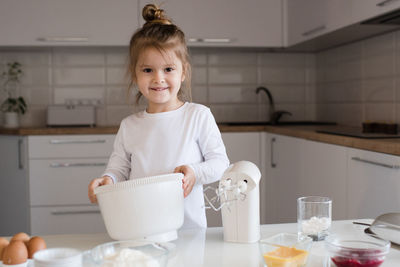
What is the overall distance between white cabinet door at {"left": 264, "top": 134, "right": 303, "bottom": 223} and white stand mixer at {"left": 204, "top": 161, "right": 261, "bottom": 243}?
1.73 m

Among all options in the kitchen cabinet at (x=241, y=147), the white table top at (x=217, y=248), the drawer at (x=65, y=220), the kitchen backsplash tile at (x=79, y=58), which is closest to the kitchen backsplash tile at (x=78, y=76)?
the kitchen backsplash tile at (x=79, y=58)

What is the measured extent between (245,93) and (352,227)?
8.99 ft

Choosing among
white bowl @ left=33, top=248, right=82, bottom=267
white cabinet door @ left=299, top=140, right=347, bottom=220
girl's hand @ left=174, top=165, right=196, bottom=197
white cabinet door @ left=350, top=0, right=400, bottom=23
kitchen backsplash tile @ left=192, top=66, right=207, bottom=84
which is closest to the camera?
white bowl @ left=33, top=248, right=82, bottom=267

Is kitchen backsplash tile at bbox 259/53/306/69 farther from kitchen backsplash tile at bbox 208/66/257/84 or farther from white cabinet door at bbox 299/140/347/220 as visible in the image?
white cabinet door at bbox 299/140/347/220

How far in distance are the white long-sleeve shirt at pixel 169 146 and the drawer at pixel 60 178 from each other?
1.70m

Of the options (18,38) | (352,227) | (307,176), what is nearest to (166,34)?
(352,227)

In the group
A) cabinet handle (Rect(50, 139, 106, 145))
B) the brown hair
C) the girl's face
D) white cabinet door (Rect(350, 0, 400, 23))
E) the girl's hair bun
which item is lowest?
cabinet handle (Rect(50, 139, 106, 145))

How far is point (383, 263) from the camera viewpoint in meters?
0.82

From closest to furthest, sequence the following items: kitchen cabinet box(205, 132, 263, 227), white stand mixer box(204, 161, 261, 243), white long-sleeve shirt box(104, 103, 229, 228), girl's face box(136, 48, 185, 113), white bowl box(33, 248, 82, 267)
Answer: white bowl box(33, 248, 82, 267), white stand mixer box(204, 161, 261, 243), girl's face box(136, 48, 185, 113), white long-sleeve shirt box(104, 103, 229, 228), kitchen cabinet box(205, 132, 263, 227)

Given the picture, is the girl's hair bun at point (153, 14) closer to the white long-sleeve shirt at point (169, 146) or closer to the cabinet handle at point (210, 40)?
the white long-sleeve shirt at point (169, 146)

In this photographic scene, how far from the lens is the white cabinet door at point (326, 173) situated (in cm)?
219

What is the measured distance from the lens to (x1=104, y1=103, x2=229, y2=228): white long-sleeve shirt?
1418 mm

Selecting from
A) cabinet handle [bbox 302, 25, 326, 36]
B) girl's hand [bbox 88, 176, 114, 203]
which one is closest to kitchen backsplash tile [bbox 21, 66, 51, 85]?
cabinet handle [bbox 302, 25, 326, 36]

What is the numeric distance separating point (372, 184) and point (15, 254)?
1.50 m
